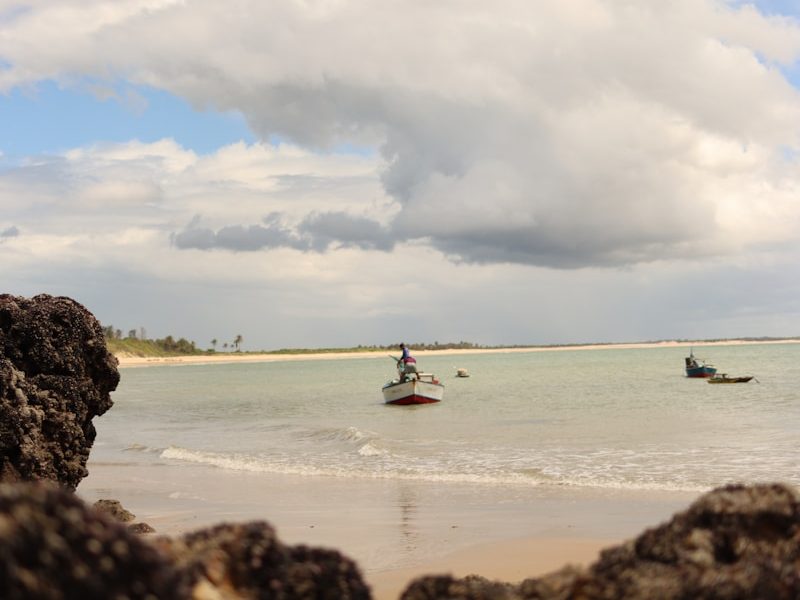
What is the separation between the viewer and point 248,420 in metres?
34.9

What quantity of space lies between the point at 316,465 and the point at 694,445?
32.5 ft

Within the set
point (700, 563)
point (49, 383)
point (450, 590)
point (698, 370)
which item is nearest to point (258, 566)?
point (450, 590)

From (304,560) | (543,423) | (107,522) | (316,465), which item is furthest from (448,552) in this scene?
(543,423)

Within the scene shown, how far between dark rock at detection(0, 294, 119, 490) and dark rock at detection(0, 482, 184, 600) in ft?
26.8

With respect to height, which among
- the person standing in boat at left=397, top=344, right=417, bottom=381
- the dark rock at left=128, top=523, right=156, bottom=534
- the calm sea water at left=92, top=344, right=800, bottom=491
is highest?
the person standing in boat at left=397, top=344, right=417, bottom=381

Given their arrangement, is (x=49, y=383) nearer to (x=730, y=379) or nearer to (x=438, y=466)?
(x=438, y=466)

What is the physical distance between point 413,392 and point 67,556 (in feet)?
128

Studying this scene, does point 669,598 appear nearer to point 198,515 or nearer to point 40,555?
point 40,555

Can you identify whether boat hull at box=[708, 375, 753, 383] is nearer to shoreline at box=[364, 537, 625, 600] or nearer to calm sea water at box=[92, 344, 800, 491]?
calm sea water at box=[92, 344, 800, 491]

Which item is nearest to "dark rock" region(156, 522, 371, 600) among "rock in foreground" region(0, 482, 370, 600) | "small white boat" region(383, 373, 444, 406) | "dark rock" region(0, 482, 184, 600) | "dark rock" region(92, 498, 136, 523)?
"rock in foreground" region(0, 482, 370, 600)

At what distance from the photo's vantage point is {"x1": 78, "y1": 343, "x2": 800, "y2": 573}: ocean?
12008 millimetres

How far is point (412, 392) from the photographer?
41094mm

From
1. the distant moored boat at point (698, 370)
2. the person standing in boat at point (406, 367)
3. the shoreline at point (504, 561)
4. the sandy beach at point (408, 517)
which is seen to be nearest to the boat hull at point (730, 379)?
the distant moored boat at point (698, 370)

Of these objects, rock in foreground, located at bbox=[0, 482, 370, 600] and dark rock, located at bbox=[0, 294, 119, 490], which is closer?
rock in foreground, located at bbox=[0, 482, 370, 600]
